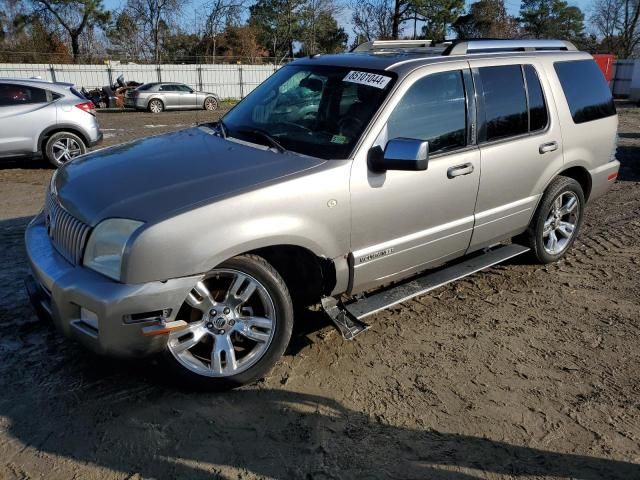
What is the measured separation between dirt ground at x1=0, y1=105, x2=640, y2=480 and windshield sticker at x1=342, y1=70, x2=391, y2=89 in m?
1.69

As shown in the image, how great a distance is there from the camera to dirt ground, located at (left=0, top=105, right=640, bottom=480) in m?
2.71

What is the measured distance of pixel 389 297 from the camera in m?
3.80

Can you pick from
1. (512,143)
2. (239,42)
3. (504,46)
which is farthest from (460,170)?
(239,42)

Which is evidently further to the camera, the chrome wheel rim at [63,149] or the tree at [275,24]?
the tree at [275,24]

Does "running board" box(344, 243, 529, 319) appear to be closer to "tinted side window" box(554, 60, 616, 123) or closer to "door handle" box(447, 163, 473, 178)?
"door handle" box(447, 163, 473, 178)

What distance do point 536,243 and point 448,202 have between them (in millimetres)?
1501

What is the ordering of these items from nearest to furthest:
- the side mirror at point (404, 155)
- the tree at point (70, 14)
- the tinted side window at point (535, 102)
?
1. the side mirror at point (404, 155)
2. the tinted side window at point (535, 102)
3. the tree at point (70, 14)

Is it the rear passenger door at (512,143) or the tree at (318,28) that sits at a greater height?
the tree at (318,28)

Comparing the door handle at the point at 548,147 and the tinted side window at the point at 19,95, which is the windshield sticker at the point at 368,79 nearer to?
the door handle at the point at 548,147

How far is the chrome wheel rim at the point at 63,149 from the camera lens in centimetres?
948

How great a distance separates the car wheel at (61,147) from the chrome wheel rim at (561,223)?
764 cm

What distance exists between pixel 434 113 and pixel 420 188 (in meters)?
0.57

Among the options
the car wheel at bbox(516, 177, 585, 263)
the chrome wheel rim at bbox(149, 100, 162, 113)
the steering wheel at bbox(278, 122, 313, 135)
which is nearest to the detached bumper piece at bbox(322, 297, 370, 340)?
the steering wheel at bbox(278, 122, 313, 135)

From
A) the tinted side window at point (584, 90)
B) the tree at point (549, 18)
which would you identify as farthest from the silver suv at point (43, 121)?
the tree at point (549, 18)
